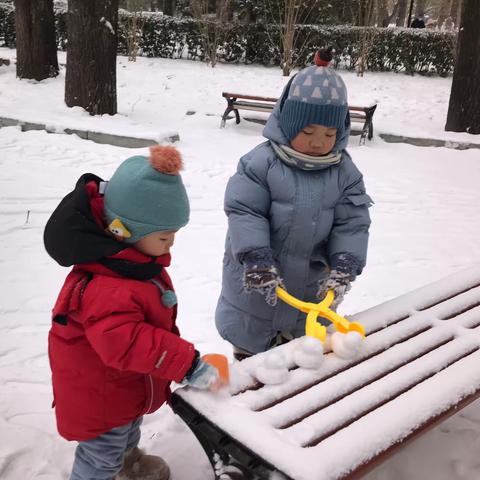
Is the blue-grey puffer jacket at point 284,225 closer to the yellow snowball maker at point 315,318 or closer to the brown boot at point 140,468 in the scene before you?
the yellow snowball maker at point 315,318

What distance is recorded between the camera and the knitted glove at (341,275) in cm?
187

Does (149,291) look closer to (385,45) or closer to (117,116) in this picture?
(117,116)

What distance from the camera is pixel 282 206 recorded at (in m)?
1.89

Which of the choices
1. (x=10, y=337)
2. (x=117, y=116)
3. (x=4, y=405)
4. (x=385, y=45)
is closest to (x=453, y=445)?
(x=4, y=405)

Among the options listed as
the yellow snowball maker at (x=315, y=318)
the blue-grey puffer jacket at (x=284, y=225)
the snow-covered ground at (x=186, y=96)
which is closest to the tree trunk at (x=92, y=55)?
the snow-covered ground at (x=186, y=96)

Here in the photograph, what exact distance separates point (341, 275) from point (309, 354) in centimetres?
36

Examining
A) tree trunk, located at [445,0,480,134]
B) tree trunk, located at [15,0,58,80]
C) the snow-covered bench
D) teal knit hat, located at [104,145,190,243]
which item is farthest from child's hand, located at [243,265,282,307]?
tree trunk, located at [15,0,58,80]

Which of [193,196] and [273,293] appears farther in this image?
[193,196]

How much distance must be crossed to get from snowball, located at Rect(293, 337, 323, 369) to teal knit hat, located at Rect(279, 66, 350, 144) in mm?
712

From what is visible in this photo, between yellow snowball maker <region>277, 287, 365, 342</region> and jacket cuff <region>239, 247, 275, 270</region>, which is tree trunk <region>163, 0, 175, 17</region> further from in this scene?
yellow snowball maker <region>277, 287, 365, 342</region>

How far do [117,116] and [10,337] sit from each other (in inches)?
209

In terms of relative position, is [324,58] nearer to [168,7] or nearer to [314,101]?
[314,101]

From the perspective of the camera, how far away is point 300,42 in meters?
13.4

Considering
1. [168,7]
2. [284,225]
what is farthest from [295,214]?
[168,7]
